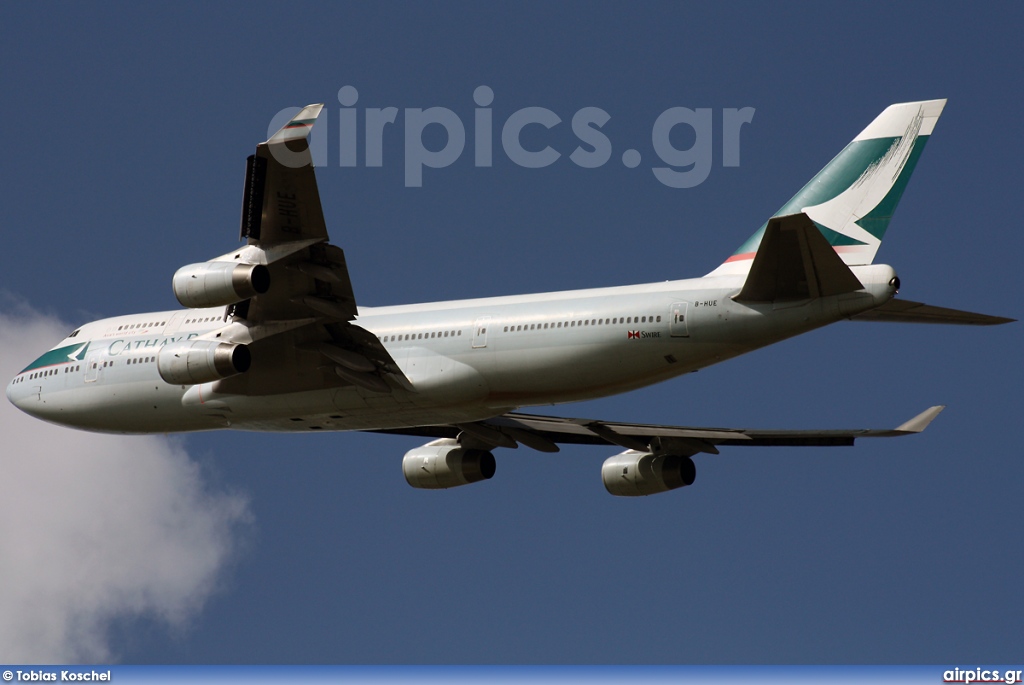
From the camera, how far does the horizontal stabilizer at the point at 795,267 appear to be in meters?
27.2

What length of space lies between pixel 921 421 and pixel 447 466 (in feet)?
39.4

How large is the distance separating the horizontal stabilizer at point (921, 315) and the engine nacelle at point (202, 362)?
12.2 m

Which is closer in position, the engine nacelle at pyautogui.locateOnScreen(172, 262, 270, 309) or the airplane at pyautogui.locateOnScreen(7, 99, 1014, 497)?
the airplane at pyautogui.locateOnScreen(7, 99, 1014, 497)

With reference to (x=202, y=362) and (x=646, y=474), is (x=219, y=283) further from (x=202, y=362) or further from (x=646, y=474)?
(x=646, y=474)

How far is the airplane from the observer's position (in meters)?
29.0

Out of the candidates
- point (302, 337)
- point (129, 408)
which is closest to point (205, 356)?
point (302, 337)

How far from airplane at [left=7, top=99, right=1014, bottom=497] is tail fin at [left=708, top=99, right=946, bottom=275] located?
0.09ft

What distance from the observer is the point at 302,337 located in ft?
107

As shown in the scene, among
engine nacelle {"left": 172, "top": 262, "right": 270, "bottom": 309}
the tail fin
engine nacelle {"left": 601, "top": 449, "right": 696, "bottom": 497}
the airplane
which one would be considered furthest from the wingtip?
engine nacelle {"left": 172, "top": 262, "right": 270, "bottom": 309}

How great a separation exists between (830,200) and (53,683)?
17.5 meters

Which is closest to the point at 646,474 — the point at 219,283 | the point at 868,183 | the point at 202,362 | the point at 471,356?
the point at 471,356

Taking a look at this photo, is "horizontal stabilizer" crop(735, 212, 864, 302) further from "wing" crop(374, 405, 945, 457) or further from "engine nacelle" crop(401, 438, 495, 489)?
"engine nacelle" crop(401, 438, 495, 489)

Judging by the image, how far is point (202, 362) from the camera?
104 ft

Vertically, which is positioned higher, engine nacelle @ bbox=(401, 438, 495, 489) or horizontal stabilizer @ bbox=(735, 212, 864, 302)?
engine nacelle @ bbox=(401, 438, 495, 489)
